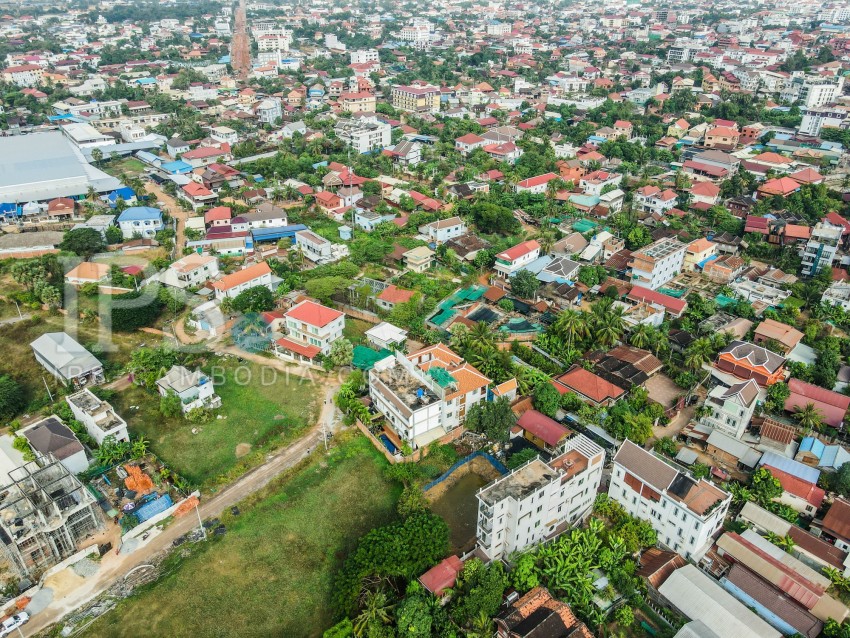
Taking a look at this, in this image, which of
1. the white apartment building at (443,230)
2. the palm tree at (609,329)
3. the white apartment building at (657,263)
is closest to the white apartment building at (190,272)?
the white apartment building at (443,230)

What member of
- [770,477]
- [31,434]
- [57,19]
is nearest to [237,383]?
[31,434]

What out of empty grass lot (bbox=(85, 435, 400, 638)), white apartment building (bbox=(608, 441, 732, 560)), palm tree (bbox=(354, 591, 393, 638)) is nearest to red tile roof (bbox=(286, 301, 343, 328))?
empty grass lot (bbox=(85, 435, 400, 638))

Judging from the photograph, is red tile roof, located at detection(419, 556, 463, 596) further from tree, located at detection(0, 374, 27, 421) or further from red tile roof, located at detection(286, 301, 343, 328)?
tree, located at detection(0, 374, 27, 421)

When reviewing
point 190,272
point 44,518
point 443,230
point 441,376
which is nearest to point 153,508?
point 44,518

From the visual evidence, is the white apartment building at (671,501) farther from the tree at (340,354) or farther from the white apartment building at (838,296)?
the white apartment building at (838,296)

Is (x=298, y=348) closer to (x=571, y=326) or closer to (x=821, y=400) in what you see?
(x=571, y=326)

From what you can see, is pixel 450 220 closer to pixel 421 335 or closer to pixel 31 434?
pixel 421 335
